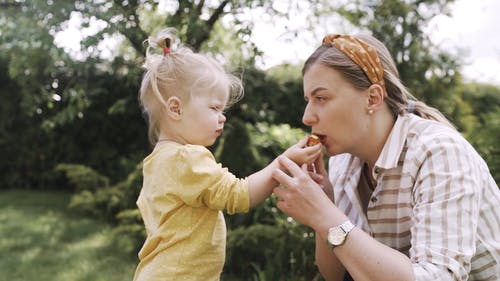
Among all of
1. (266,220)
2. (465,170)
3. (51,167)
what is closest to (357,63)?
(465,170)

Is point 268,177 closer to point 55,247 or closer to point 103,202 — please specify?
point 55,247

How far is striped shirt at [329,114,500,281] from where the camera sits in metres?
1.92

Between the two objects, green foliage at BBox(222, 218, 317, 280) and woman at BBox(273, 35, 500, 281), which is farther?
green foliage at BBox(222, 218, 317, 280)

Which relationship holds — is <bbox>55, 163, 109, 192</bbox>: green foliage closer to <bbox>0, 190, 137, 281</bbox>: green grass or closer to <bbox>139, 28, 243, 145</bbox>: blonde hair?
<bbox>0, 190, 137, 281</bbox>: green grass

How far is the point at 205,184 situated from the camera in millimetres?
2174

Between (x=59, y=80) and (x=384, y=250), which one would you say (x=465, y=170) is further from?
(x=59, y=80)

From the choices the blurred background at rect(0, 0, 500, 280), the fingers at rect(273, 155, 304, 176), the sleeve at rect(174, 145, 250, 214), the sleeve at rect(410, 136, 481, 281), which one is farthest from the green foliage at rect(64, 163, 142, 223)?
the sleeve at rect(410, 136, 481, 281)

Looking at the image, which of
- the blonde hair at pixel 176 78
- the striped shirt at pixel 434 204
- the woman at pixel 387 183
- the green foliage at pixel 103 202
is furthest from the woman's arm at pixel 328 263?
the green foliage at pixel 103 202

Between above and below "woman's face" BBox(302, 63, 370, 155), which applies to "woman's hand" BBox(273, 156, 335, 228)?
below

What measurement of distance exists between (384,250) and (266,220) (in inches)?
120

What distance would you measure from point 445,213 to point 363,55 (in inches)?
28.5

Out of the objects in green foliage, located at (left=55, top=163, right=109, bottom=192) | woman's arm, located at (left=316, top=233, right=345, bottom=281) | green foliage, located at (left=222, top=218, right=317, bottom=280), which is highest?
woman's arm, located at (left=316, top=233, right=345, bottom=281)

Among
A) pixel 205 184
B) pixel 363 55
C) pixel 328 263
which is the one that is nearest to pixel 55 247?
pixel 328 263

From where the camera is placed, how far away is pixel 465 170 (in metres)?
2.02
